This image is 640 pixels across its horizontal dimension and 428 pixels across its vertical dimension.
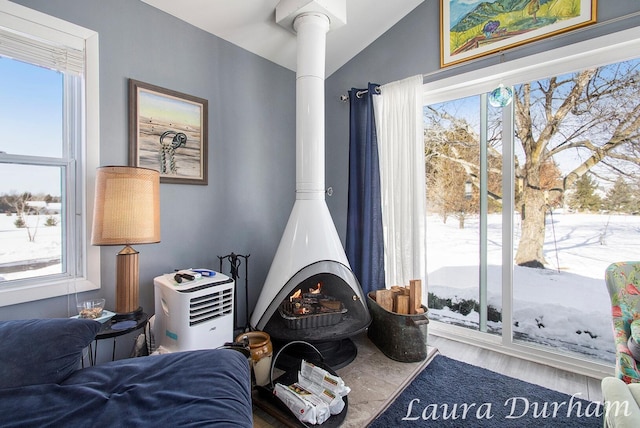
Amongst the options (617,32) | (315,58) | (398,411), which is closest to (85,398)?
(398,411)

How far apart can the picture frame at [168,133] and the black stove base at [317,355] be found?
131 cm

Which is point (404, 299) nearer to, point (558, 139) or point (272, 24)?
point (558, 139)

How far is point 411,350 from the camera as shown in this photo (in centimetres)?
201

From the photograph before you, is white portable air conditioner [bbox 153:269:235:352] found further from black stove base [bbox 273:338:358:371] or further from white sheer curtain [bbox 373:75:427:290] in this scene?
white sheer curtain [bbox 373:75:427:290]

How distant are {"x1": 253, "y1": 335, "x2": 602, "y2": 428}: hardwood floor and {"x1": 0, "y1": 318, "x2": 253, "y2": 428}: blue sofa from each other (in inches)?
25.6

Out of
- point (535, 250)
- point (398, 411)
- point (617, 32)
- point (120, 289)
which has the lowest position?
point (398, 411)

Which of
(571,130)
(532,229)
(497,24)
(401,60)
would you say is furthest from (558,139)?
(401,60)

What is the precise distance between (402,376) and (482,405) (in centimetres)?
43

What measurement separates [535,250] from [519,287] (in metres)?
0.29

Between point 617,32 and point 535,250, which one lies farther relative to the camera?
point 535,250

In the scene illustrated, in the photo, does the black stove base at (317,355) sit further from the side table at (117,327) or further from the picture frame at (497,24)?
the picture frame at (497,24)

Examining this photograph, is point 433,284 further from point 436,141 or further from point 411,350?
point 436,141

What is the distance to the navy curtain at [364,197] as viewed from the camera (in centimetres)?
257

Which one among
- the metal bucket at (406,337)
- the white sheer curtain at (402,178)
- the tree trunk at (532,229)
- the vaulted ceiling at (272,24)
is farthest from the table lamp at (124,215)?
the tree trunk at (532,229)
